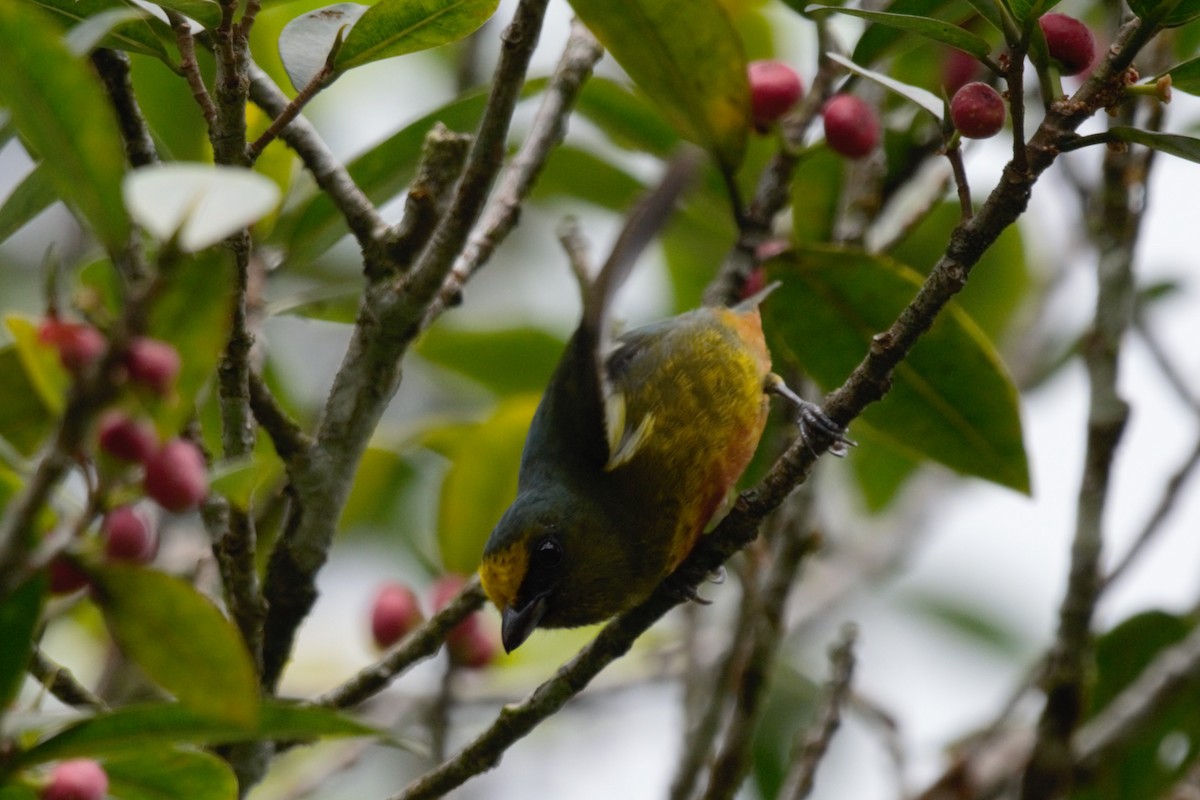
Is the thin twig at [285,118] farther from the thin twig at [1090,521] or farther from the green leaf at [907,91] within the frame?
the thin twig at [1090,521]

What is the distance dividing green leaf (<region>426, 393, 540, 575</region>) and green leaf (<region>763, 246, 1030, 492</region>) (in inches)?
35.3

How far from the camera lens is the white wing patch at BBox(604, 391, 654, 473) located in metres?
3.00

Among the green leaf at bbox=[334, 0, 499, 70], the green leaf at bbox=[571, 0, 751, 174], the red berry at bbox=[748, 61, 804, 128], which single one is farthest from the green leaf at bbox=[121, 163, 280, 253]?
the red berry at bbox=[748, 61, 804, 128]

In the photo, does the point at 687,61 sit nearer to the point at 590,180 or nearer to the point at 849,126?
the point at 849,126

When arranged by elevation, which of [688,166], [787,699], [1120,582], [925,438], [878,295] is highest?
[688,166]

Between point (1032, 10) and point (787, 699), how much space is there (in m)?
3.59

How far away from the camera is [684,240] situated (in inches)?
161

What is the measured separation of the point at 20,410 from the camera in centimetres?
266

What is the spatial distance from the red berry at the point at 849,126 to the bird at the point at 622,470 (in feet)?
1.09

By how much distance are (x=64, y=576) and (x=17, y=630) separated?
0.07 metres

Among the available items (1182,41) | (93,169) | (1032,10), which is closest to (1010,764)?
(1182,41)

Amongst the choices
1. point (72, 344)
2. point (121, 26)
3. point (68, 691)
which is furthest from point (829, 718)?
point (72, 344)

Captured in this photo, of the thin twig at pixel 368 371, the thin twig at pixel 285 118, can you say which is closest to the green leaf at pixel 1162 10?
the thin twig at pixel 368 371

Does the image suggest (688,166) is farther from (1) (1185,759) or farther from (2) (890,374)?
(1) (1185,759)
